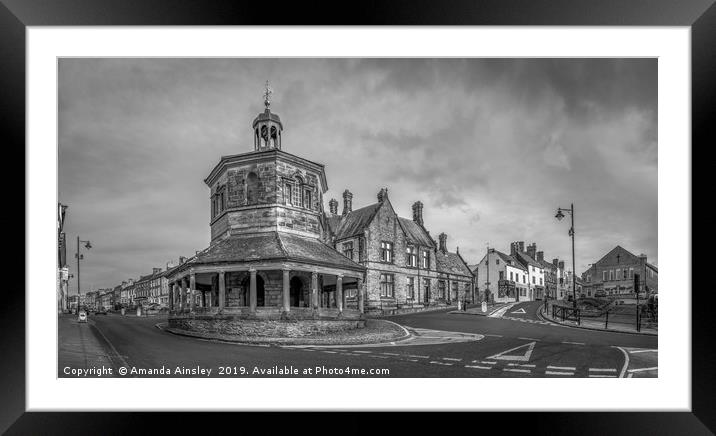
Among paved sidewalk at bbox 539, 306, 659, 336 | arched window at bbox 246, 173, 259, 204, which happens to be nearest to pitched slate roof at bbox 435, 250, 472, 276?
paved sidewalk at bbox 539, 306, 659, 336

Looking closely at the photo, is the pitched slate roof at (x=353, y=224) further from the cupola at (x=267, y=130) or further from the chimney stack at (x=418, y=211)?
the chimney stack at (x=418, y=211)

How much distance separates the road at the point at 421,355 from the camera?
8281 mm

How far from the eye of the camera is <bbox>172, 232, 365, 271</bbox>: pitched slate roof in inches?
496

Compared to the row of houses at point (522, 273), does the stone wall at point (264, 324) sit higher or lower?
lower

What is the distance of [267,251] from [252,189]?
7.87ft

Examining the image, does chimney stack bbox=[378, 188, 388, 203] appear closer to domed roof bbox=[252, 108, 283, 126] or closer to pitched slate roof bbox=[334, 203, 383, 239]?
domed roof bbox=[252, 108, 283, 126]

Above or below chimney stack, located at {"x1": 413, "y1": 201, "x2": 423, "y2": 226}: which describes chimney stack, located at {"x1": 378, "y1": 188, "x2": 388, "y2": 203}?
above

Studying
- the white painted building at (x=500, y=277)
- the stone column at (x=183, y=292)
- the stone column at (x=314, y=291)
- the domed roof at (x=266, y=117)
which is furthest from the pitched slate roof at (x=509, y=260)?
the stone column at (x=183, y=292)

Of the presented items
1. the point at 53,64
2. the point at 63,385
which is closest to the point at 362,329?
the point at 63,385

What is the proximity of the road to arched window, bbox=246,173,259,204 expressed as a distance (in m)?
4.75
